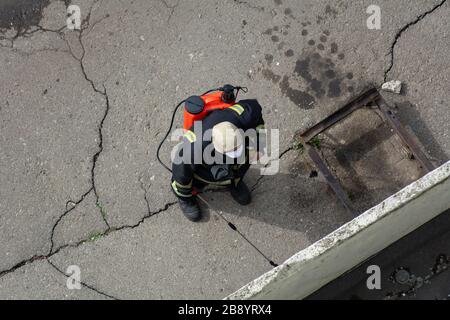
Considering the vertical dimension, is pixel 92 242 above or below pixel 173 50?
below

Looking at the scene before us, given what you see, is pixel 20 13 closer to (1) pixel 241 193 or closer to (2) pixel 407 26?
(1) pixel 241 193

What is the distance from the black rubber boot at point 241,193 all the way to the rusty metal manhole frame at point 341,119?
70 cm

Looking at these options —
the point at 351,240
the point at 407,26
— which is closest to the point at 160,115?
the point at 351,240

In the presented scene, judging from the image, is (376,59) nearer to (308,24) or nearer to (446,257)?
(308,24)

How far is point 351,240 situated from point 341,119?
5.19 ft

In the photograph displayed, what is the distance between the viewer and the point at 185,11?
6020mm

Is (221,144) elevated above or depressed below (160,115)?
above

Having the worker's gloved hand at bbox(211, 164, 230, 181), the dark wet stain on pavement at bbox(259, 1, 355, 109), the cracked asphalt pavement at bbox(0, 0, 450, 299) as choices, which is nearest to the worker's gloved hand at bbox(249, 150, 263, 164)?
the cracked asphalt pavement at bbox(0, 0, 450, 299)

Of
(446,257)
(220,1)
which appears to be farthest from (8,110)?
(446,257)

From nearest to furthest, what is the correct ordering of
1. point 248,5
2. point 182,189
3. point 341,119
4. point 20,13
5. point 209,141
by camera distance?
point 209,141, point 182,189, point 341,119, point 248,5, point 20,13

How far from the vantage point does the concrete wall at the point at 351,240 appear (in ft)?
13.1

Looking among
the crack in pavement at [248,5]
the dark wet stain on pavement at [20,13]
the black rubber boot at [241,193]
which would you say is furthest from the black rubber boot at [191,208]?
the dark wet stain on pavement at [20,13]

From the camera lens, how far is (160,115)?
19.1 ft

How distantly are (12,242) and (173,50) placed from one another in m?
2.56
